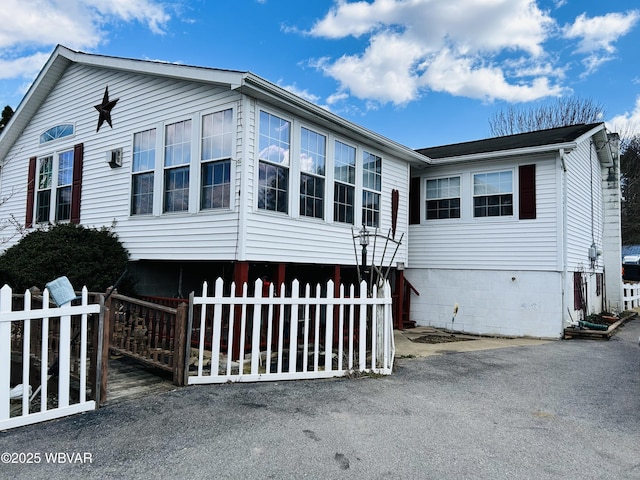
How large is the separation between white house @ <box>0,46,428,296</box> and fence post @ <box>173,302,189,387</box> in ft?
5.65

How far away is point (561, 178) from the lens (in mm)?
9523

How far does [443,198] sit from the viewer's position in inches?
439

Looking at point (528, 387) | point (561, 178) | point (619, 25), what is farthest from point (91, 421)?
point (619, 25)

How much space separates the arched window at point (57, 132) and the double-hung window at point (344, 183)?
20.1ft

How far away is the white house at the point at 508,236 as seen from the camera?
9.55 meters

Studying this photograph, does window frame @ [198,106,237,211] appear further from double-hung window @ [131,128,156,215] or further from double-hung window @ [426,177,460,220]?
double-hung window @ [426,177,460,220]

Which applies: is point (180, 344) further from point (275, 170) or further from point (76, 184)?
point (76, 184)

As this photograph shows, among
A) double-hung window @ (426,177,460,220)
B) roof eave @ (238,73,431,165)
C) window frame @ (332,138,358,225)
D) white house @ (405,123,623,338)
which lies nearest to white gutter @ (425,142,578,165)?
white house @ (405,123,623,338)

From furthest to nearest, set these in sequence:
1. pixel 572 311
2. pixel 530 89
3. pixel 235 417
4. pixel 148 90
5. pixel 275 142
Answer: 1. pixel 530 89
2. pixel 572 311
3. pixel 148 90
4. pixel 275 142
5. pixel 235 417

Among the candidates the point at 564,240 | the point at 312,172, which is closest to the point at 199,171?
the point at 312,172

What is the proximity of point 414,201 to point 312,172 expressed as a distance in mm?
4640

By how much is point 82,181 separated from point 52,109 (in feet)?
8.33

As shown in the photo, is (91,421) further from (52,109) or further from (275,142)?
(52,109)

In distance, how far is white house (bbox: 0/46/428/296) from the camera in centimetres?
668
